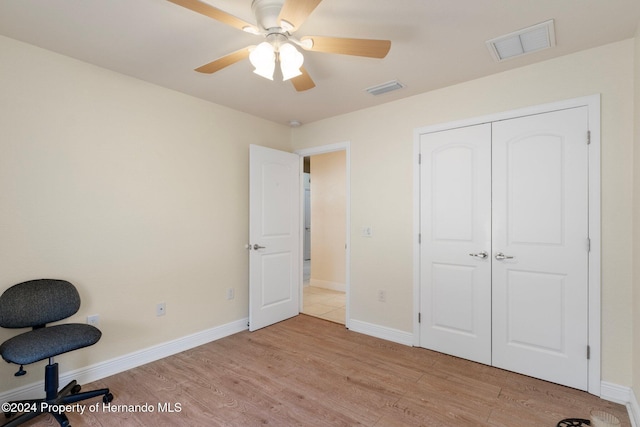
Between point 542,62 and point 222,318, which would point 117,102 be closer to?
point 222,318

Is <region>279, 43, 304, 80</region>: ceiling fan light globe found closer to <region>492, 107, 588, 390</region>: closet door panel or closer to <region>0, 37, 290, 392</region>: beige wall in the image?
<region>0, 37, 290, 392</region>: beige wall

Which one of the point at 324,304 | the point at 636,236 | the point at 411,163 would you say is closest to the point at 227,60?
the point at 411,163

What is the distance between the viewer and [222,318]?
3467 millimetres

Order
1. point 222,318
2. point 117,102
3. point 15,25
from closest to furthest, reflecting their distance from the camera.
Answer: point 15,25
point 117,102
point 222,318

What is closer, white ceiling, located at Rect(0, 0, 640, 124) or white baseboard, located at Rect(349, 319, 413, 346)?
white ceiling, located at Rect(0, 0, 640, 124)

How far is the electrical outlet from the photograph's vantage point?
9.66 feet

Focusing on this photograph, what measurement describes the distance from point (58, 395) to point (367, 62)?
3.19 meters

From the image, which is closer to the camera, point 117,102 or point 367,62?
point 367,62

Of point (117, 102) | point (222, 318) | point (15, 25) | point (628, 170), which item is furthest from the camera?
point (222, 318)

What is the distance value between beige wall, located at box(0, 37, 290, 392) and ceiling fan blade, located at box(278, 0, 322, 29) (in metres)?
1.93

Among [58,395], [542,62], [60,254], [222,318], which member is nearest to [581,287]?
[542,62]

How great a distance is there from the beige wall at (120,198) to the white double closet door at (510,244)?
2.15 meters

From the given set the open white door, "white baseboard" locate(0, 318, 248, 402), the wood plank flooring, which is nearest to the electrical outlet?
"white baseboard" locate(0, 318, 248, 402)

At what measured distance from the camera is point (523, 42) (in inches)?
87.4
